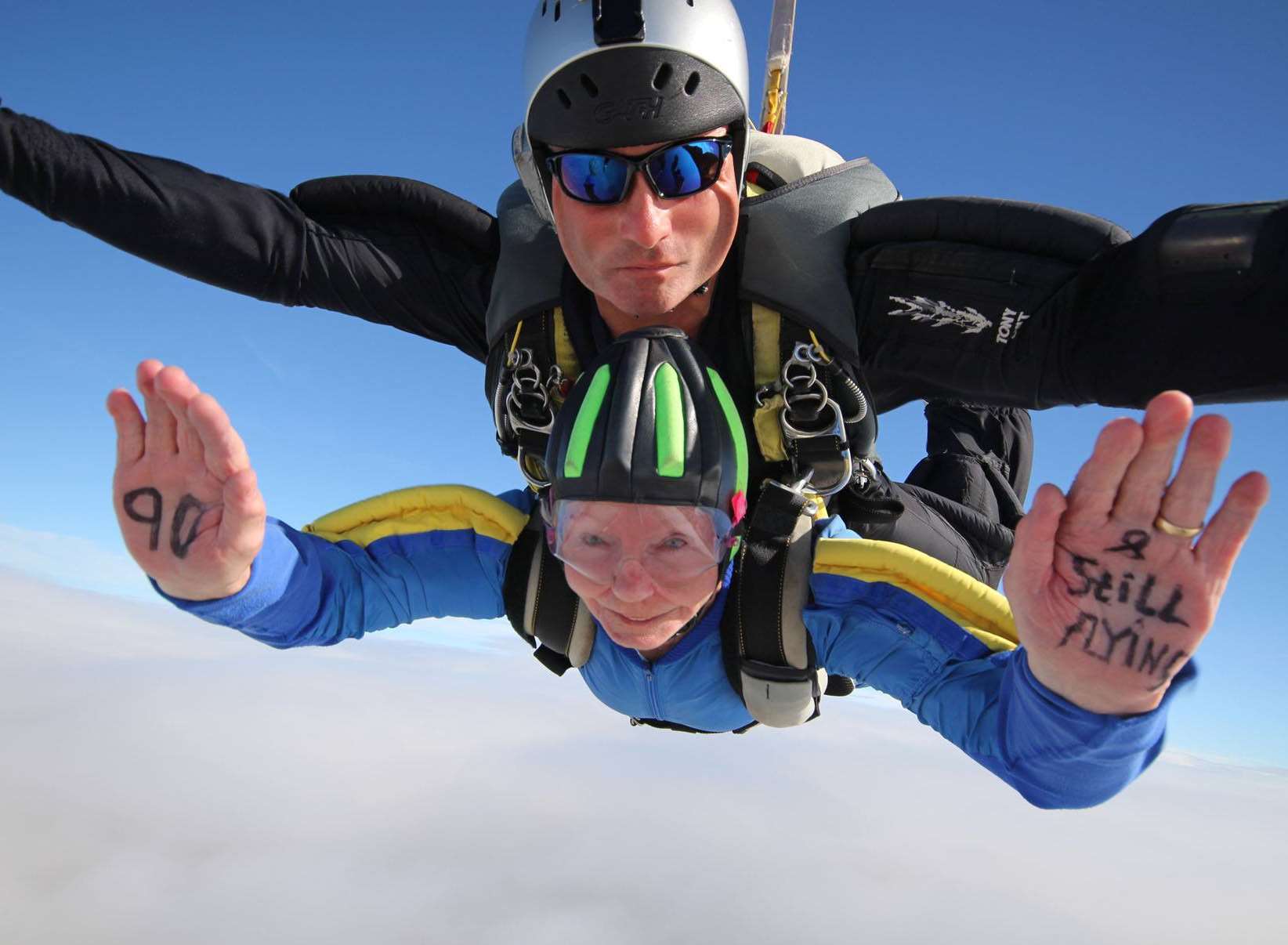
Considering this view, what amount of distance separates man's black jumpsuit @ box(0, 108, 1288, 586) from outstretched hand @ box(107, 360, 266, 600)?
2.49ft

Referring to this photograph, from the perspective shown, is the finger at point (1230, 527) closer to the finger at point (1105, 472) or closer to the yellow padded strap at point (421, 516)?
the finger at point (1105, 472)

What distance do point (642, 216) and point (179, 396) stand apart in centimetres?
114

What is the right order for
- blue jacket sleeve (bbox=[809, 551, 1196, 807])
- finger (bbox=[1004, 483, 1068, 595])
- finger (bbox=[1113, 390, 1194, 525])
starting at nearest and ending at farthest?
finger (bbox=[1113, 390, 1194, 525])
finger (bbox=[1004, 483, 1068, 595])
blue jacket sleeve (bbox=[809, 551, 1196, 807])

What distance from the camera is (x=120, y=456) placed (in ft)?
6.16

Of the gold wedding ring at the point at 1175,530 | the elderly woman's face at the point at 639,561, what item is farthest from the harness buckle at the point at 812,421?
the gold wedding ring at the point at 1175,530

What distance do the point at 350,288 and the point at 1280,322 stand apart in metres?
2.36

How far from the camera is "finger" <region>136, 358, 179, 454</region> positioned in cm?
180

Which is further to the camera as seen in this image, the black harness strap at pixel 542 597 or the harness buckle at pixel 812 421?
the black harness strap at pixel 542 597

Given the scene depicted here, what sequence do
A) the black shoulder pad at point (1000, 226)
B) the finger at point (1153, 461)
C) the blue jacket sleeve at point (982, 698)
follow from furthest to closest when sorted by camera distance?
the black shoulder pad at point (1000, 226), the blue jacket sleeve at point (982, 698), the finger at point (1153, 461)

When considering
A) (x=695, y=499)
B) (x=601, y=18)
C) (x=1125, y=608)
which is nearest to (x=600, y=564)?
(x=695, y=499)

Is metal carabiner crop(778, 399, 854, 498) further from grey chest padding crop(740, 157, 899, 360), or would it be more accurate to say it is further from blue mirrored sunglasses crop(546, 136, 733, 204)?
blue mirrored sunglasses crop(546, 136, 733, 204)

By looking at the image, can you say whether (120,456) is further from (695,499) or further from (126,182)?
(695,499)

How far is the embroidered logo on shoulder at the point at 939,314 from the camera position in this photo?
2.21 metres

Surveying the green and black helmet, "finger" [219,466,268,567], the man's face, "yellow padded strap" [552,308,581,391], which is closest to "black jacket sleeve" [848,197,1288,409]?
the man's face
